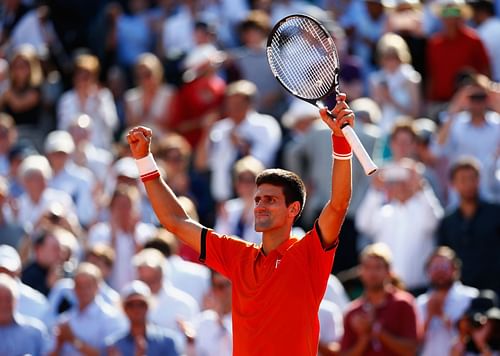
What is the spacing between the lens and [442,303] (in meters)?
10.8

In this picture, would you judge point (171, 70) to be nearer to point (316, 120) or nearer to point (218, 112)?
point (218, 112)

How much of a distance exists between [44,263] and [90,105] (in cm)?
382

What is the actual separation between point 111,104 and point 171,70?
1075 millimetres

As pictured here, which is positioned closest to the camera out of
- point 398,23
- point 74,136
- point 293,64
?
point 293,64

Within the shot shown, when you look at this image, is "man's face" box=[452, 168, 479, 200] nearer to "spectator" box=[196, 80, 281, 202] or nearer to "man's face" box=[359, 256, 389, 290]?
"man's face" box=[359, 256, 389, 290]

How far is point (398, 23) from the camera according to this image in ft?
52.2

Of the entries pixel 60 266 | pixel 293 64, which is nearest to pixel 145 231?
pixel 60 266

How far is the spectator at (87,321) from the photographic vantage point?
11.0 meters

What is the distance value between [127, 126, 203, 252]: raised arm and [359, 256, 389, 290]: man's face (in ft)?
11.3

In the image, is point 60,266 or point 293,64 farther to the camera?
point 60,266

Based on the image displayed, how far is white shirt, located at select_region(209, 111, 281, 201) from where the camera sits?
46.0 ft

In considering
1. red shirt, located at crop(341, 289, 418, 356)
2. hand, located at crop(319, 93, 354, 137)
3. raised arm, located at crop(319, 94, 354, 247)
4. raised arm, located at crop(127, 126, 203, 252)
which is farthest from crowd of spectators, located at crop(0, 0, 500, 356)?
hand, located at crop(319, 93, 354, 137)

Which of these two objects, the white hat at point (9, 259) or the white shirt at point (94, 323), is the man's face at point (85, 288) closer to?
the white shirt at point (94, 323)

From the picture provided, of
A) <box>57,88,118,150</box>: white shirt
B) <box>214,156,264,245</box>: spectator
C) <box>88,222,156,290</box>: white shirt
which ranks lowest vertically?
<box>57,88,118,150</box>: white shirt
